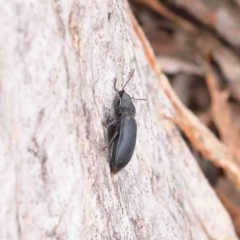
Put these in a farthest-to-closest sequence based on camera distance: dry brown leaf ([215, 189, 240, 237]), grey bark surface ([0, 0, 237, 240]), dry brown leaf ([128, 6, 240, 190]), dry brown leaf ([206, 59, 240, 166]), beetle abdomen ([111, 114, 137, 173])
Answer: dry brown leaf ([206, 59, 240, 166]), dry brown leaf ([215, 189, 240, 237]), dry brown leaf ([128, 6, 240, 190]), beetle abdomen ([111, 114, 137, 173]), grey bark surface ([0, 0, 237, 240])

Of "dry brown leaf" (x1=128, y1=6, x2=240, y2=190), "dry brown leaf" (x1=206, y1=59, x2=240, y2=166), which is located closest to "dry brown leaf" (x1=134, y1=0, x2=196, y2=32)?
"dry brown leaf" (x1=206, y1=59, x2=240, y2=166)

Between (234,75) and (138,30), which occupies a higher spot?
(138,30)

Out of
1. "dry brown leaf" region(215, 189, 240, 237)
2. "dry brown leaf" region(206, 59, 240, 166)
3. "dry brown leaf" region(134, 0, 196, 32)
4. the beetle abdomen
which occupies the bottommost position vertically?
"dry brown leaf" region(215, 189, 240, 237)

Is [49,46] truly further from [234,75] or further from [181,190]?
[234,75]

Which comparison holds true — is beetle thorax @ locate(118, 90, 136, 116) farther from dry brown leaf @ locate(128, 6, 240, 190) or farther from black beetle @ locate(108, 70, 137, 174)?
dry brown leaf @ locate(128, 6, 240, 190)

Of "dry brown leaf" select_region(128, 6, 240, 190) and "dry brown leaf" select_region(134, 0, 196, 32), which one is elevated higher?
"dry brown leaf" select_region(134, 0, 196, 32)

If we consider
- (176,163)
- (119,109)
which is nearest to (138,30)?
(176,163)
